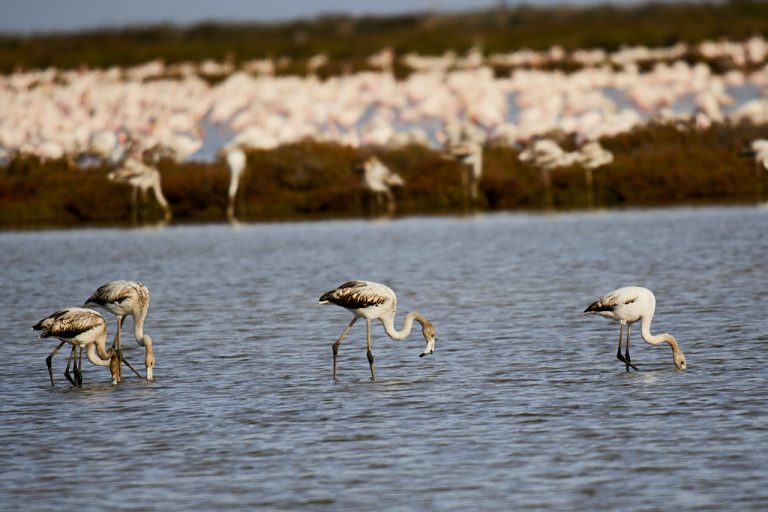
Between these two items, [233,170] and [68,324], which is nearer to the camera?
[68,324]

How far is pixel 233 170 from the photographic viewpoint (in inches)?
1214

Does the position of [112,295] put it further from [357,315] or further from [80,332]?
[357,315]

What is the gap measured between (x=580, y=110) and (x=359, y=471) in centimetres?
3471

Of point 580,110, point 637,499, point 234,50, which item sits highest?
point 234,50

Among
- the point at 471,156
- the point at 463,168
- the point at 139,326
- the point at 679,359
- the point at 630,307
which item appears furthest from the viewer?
the point at 463,168

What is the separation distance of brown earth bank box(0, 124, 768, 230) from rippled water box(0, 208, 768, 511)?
10.7 metres

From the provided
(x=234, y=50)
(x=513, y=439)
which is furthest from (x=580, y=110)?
(x=234, y=50)

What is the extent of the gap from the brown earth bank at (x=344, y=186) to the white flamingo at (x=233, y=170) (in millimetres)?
280

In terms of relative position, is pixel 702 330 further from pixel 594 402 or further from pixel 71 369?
pixel 71 369

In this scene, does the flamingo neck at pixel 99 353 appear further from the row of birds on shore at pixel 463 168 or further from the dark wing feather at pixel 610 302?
the row of birds on shore at pixel 463 168

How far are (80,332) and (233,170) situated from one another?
1944 centimetres

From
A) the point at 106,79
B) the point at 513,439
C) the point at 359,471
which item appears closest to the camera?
the point at 359,471

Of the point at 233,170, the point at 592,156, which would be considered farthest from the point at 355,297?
the point at 233,170

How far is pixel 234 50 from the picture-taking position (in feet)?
256
